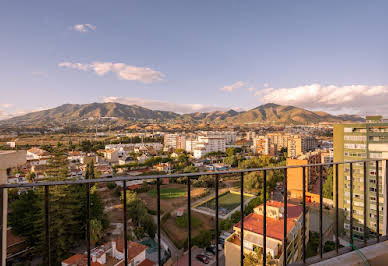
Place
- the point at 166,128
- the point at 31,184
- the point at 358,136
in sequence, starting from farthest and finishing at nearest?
1. the point at 166,128
2. the point at 358,136
3. the point at 31,184

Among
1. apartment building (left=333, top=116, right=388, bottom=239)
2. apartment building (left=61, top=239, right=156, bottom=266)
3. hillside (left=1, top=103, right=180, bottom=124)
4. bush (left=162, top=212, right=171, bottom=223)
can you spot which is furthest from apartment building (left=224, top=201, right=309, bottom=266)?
hillside (left=1, top=103, right=180, bottom=124)

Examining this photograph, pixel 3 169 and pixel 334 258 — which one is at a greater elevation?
pixel 3 169

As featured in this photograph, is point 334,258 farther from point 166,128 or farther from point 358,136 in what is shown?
point 166,128

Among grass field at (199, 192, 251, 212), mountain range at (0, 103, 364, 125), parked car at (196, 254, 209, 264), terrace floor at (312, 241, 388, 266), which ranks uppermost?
mountain range at (0, 103, 364, 125)

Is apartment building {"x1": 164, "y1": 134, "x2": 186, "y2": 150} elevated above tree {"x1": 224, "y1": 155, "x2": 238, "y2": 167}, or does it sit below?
above

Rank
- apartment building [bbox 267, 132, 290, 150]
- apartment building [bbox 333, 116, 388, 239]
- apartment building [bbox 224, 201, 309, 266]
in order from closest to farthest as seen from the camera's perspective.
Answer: apartment building [bbox 224, 201, 309, 266]
apartment building [bbox 333, 116, 388, 239]
apartment building [bbox 267, 132, 290, 150]

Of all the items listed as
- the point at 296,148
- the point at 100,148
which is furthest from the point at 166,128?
the point at 296,148

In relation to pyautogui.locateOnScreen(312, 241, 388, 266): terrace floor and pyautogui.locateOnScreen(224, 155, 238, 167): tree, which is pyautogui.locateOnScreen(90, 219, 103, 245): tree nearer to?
pyautogui.locateOnScreen(312, 241, 388, 266): terrace floor

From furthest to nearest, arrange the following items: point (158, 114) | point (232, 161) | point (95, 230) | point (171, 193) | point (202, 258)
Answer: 1. point (158, 114)
2. point (232, 161)
3. point (171, 193)
4. point (95, 230)
5. point (202, 258)

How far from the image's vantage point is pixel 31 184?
2.32 ft

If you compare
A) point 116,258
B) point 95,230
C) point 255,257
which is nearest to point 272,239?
point 255,257

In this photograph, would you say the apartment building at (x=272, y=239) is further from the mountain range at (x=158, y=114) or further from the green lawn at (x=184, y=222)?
the mountain range at (x=158, y=114)

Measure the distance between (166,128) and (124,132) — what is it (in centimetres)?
1089

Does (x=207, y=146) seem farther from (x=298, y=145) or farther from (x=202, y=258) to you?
(x=202, y=258)
